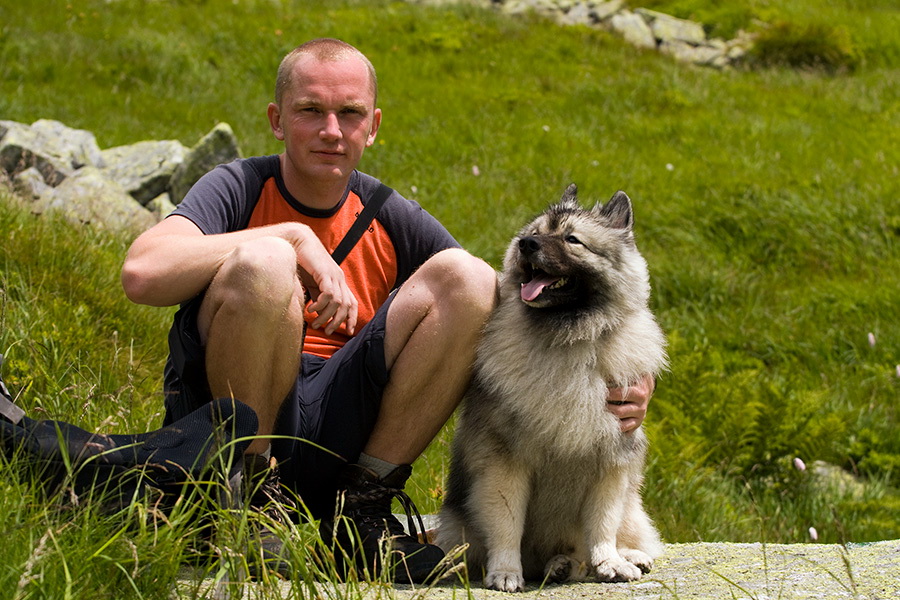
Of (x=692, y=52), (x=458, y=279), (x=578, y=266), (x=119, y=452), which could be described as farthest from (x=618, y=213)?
(x=692, y=52)

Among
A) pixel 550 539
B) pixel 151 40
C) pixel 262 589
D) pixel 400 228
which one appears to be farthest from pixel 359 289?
pixel 151 40

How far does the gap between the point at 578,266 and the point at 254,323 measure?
42.9 inches

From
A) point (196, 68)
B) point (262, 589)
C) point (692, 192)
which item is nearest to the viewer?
point (262, 589)

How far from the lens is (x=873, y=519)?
5.11 m

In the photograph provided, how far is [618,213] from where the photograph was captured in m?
3.30

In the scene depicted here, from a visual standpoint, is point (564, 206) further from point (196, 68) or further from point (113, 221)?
point (196, 68)

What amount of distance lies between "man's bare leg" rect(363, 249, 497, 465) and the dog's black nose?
0.18 metres

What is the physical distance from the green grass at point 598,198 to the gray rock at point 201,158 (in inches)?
61.1

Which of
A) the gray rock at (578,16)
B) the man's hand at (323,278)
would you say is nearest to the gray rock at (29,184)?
the man's hand at (323,278)

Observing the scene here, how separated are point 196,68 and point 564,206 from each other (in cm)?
839

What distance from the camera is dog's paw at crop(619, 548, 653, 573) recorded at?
3061mm

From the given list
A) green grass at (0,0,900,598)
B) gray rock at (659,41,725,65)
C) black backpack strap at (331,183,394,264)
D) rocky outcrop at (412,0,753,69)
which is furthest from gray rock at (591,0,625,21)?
black backpack strap at (331,183,394,264)

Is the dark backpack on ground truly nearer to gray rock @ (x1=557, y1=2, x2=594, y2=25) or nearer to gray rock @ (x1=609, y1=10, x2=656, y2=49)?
gray rock @ (x1=609, y1=10, x2=656, y2=49)

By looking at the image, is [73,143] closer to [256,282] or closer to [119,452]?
[256,282]
